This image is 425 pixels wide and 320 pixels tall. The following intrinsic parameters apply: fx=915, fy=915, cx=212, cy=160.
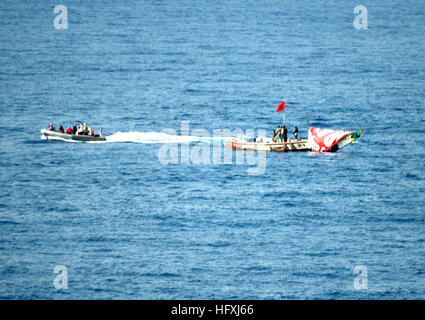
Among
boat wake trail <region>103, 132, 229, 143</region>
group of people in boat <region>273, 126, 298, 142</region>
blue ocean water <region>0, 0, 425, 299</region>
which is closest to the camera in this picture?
blue ocean water <region>0, 0, 425, 299</region>

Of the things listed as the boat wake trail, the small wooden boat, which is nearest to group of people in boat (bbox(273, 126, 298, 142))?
the boat wake trail

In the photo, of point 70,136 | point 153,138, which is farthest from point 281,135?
point 70,136

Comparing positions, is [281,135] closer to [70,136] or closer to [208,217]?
[208,217]

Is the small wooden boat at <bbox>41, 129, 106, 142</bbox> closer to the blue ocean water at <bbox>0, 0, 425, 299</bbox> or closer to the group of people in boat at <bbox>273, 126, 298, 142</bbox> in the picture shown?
the blue ocean water at <bbox>0, 0, 425, 299</bbox>

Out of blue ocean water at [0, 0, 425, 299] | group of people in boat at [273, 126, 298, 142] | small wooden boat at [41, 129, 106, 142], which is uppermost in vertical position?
small wooden boat at [41, 129, 106, 142]

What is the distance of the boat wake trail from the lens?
137750 mm

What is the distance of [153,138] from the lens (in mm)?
141250

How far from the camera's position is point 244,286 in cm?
9088

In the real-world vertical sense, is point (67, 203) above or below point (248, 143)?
below

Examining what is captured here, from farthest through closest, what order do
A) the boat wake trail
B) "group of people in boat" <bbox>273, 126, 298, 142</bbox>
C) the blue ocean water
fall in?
1. the boat wake trail
2. "group of people in boat" <bbox>273, 126, 298, 142</bbox>
3. the blue ocean water
